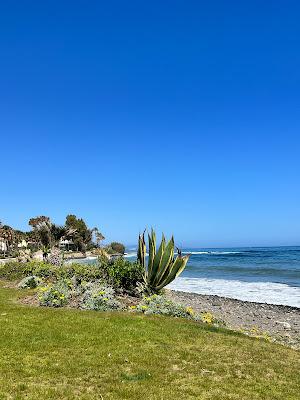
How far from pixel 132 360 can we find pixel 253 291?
22.3 metres

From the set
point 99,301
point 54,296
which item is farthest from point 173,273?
point 54,296

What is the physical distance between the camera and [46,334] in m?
9.40

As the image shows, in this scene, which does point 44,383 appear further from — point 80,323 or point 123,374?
point 80,323

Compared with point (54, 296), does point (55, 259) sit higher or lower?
higher

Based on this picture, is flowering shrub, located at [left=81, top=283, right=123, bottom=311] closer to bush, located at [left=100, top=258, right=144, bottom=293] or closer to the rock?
bush, located at [left=100, top=258, right=144, bottom=293]

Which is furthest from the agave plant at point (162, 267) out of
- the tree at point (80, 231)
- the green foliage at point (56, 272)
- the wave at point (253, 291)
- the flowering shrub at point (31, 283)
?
the tree at point (80, 231)

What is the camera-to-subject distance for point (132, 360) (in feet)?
26.1

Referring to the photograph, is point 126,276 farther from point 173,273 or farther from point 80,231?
point 80,231

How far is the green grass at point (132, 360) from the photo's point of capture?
6539 millimetres

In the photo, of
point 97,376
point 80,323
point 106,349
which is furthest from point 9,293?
point 97,376

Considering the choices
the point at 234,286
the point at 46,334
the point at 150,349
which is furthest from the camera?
the point at 234,286

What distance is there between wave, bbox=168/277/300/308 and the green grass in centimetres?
1348

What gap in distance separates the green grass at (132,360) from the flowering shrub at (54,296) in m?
1.47

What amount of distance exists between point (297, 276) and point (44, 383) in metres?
35.3
